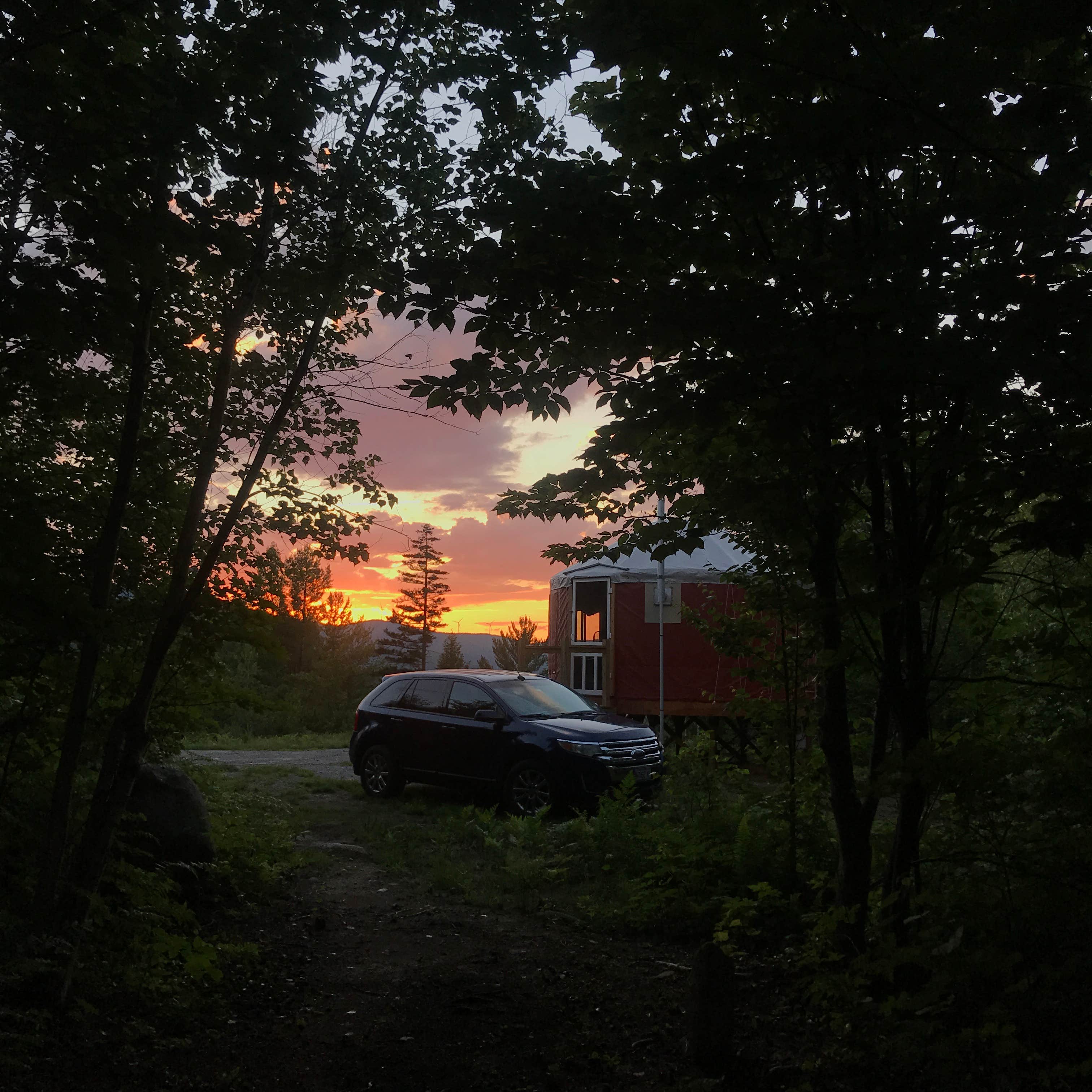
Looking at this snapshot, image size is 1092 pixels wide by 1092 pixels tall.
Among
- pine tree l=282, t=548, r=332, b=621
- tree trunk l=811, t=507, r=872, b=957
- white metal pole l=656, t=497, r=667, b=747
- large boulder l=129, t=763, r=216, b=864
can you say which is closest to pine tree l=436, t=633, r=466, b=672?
white metal pole l=656, t=497, r=667, b=747

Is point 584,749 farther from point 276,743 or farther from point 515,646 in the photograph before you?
point 515,646

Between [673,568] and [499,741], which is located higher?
[673,568]

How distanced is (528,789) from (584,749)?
80 cm

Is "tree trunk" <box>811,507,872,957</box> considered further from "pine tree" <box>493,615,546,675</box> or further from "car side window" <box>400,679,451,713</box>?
"pine tree" <box>493,615,546,675</box>

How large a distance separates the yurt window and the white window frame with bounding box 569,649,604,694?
46cm

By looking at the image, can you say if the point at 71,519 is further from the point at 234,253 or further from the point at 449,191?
the point at 449,191

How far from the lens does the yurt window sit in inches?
707

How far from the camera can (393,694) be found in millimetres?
11344

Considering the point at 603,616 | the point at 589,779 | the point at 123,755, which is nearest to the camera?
the point at 123,755

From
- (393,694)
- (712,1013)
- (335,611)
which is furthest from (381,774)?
(335,611)

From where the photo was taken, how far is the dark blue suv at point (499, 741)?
30.7ft

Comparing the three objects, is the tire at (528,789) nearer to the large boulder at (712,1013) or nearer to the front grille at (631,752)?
the front grille at (631,752)

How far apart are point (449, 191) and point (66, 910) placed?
395 centimetres

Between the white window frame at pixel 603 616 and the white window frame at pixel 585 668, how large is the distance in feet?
0.46
